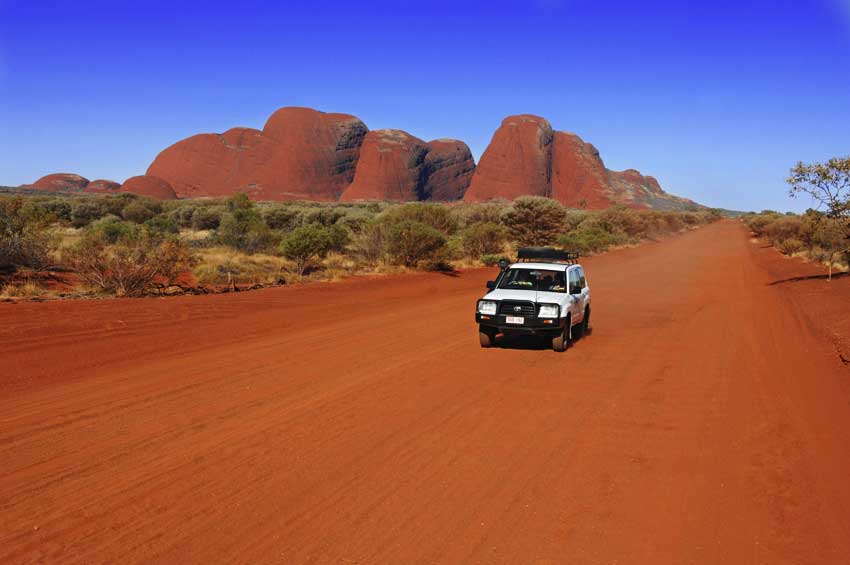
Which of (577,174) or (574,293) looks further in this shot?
(577,174)

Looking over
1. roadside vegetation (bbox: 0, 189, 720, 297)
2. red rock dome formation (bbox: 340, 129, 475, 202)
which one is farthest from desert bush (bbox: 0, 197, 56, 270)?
red rock dome formation (bbox: 340, 129, 475, 202)

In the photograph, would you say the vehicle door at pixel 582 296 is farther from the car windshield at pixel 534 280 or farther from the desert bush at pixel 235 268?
the desert bush at pixel 235 268

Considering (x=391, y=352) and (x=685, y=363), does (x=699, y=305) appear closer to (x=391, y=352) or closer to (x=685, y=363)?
(x=685, y=363)

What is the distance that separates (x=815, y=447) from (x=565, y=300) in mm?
4973

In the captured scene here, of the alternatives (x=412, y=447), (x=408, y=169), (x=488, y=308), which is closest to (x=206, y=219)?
(x=488, y=308)

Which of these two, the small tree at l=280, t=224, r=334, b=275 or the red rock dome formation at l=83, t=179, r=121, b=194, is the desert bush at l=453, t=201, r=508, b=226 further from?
the red rock dome formation at l=83, t=179, r=121, b=194

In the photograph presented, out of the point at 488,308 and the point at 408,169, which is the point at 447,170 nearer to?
the point at 408,169

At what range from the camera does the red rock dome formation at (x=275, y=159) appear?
116250 millimetres

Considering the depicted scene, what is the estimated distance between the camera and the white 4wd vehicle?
10078 millimetres

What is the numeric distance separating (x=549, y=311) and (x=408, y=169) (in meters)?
116

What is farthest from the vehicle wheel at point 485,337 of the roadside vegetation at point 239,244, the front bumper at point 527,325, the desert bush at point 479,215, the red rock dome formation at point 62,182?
the red rock dome formation at point 62,182

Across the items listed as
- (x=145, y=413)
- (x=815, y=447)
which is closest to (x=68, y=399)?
(x=145, y=413)

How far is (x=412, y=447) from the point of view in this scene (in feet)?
18.7

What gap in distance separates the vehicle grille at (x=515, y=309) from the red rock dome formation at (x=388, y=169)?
353 ft
